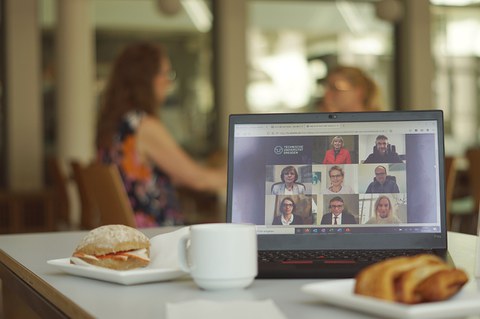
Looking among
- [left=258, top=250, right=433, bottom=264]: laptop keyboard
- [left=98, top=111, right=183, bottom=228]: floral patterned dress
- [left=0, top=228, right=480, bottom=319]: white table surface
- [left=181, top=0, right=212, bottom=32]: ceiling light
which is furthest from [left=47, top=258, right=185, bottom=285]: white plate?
[left=181, top=0, right=212, bottom=32]: ceiling light

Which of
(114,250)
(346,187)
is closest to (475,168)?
(346,187)

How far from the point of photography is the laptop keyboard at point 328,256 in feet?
5.09

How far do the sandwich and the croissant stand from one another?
19.1 inches

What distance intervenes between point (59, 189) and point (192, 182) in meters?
3.35

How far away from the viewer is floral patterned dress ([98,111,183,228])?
3504 millimetres

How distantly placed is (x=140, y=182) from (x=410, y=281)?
99.0 inches

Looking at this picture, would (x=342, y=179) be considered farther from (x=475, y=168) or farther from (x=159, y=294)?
(x=475, y=168)

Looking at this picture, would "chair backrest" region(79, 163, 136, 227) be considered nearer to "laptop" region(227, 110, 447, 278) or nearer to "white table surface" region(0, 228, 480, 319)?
"white table surface" region(0, 228, 480, 319)

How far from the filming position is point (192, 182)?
11.9ft

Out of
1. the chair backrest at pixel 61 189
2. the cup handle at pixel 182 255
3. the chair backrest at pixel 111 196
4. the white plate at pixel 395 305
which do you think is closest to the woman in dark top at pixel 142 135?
the chair backrest at pixel 111 196

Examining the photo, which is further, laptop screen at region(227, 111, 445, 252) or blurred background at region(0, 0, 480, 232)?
blurred background at region(0, 0, 480, 232)

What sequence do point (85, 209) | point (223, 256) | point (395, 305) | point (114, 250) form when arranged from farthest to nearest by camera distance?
point (85, 209) → point (114, 250) → point (223, 256) → point (395, 305)

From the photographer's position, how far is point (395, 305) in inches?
42.6

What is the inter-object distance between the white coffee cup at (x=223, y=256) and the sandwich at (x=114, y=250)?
192mm
